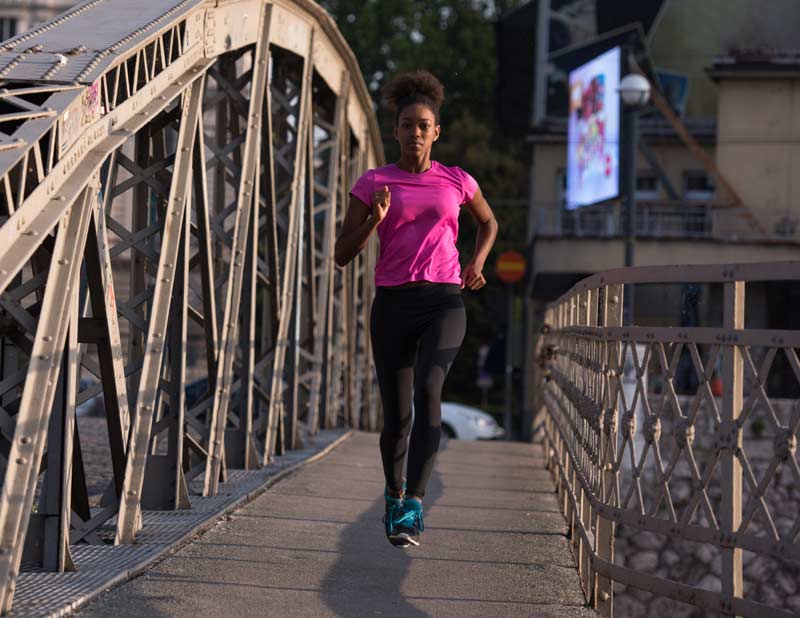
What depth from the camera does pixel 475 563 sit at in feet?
22.1

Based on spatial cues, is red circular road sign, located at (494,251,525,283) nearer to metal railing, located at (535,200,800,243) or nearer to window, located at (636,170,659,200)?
metal railing, located at (535,200,800,243)

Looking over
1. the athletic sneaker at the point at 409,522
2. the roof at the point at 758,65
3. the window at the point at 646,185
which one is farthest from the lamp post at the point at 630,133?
the window at the point at 646,185

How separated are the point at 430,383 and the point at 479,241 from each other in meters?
0.78

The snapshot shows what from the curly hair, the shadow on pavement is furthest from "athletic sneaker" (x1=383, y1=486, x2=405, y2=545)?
the curly hair

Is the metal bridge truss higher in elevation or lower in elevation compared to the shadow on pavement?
higher

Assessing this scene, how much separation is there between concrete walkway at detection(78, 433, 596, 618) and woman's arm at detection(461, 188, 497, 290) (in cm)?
124

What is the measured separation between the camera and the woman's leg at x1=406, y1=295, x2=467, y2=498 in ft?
20.3

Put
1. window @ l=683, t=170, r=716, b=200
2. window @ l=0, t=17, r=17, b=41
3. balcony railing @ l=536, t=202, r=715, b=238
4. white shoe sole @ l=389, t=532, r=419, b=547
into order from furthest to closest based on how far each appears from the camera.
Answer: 1. window @ l=0, t=17, r=17, b=41
2. window @ l=683, t=170, r=716, b=200
3. balcony railing @ l=536, t=202, r=715, b=238
4. white shoe sole @ l=389, t=532, r=419, b=547

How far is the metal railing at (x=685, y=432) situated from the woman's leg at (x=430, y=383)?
66 cm

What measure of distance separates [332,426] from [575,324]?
260 inches

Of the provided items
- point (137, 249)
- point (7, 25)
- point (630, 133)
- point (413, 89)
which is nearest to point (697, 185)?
point (630, 133)

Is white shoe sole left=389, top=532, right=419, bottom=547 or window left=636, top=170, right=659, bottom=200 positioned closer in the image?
white shoe sole left=389, top=532, right=419, bottom=547

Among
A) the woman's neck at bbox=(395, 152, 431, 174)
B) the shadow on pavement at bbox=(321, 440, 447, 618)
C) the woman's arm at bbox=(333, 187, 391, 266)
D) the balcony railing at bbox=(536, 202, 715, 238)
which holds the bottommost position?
the shadow on pavement at bbox=(321, 440, 447, 618)

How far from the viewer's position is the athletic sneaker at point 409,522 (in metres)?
6.09
